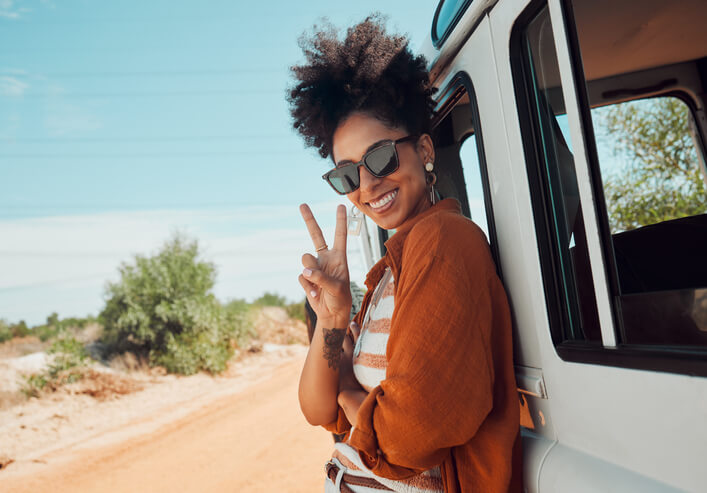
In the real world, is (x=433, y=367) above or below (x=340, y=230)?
below

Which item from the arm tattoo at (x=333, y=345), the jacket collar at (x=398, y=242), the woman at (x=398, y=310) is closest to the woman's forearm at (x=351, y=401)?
the woman at (x=398, y=310)

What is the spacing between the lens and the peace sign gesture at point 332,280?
184 centimetres

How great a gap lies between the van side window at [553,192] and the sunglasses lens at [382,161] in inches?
21.8

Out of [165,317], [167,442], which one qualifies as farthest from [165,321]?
[167,442]

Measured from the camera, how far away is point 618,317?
3.74 ft

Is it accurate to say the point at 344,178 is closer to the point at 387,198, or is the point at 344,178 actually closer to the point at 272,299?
the point at 387,198

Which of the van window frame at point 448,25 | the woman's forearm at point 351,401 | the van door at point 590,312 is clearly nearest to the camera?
the van door at point 590,312

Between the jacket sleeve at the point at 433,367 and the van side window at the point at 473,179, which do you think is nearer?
the jacket sleeve at the point at 433,367

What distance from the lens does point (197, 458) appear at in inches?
260

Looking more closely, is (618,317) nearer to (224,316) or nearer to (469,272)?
(469,272)

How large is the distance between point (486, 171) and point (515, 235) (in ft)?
0.83

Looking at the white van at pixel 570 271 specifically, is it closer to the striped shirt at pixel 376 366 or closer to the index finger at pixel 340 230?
the striped shirt at pixel 376 366

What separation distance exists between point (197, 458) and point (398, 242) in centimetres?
603

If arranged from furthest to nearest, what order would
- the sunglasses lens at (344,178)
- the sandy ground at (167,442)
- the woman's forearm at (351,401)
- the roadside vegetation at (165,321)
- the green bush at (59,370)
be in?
1. the roadside vegetation at (165,321)
2. the green bush at (59,370)
3. the sandy ground at (167,442)
4. the sunglasses lens at (344,178)
5. the woman's forearm at (351,401)
